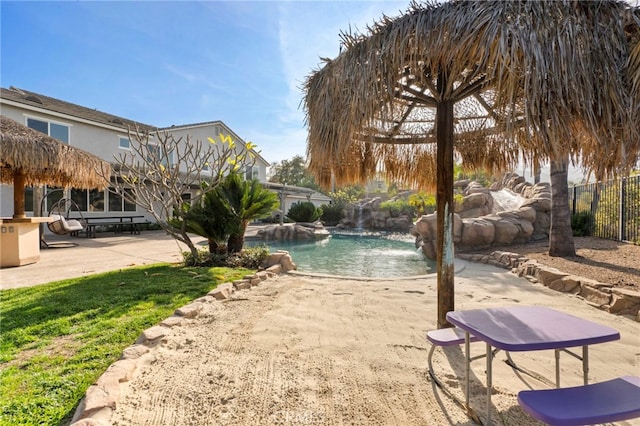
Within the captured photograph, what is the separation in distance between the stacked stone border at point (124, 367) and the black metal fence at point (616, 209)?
28.0 feet

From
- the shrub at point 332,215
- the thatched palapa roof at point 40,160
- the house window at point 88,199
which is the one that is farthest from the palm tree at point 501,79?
the shrub at point 332,215

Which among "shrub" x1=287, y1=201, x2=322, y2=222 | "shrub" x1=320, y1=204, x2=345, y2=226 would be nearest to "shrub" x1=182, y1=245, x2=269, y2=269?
"shrub" x1=287, y1=201, x2=322, y2=222

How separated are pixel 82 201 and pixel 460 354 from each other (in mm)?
18249

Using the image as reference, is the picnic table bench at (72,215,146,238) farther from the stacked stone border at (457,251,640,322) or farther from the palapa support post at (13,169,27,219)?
the stacked stone border at (457,251,640,322)

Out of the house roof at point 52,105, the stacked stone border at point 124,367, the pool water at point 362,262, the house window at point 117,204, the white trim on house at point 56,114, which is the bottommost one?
the pool water at point 362,262

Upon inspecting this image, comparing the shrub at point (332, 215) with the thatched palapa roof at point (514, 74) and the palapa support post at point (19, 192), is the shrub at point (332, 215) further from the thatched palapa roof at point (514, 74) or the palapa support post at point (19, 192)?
the thatched palapa roof at point (514, 74)

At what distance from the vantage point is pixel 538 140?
227cm

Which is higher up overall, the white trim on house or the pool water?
the white trim on house

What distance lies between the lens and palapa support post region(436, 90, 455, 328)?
10.7ft

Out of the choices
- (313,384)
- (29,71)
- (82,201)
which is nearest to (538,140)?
(313,384)

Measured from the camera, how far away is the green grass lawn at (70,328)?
2.08m

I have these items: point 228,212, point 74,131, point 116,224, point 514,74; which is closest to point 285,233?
point 116,224

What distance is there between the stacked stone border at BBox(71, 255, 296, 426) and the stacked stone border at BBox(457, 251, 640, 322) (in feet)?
18.6

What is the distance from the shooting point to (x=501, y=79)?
2293mm
